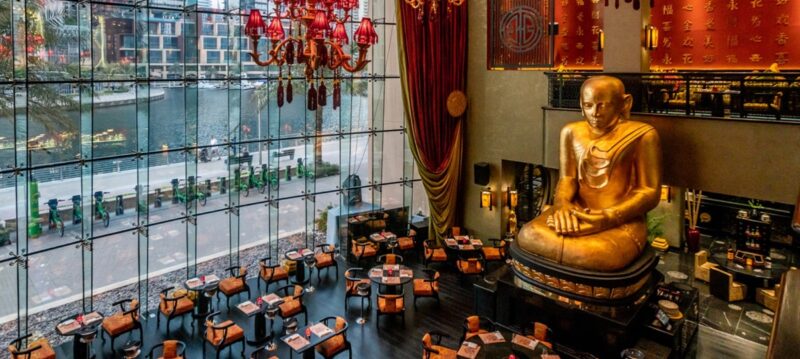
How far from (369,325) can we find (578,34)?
10.2 m

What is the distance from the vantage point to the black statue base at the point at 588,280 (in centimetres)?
819

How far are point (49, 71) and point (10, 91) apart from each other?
658 millimetres

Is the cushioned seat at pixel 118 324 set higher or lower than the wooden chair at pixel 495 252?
lower

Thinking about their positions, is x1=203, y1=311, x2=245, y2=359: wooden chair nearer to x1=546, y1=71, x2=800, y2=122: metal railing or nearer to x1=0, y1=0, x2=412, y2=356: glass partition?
x1=0, y1=0, x2=412, y2=356: glass partition

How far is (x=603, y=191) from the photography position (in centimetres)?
927

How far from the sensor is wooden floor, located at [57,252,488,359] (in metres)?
8.97

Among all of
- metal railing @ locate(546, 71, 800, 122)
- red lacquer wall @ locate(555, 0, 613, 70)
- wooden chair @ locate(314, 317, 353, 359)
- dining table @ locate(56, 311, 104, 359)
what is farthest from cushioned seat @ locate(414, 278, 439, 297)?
red lacquer wall @ locate(555, 0, 613, 70)

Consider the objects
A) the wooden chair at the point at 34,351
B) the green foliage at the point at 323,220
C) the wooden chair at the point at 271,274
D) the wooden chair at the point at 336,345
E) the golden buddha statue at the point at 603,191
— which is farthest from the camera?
the green foliage at the point at 323,220

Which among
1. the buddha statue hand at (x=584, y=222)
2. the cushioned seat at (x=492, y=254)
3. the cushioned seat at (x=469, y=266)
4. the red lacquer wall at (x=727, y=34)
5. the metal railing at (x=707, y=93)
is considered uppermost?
the red lacquer wall at (x=727, y=34)

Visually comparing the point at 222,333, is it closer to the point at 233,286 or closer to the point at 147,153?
the point at 233,286

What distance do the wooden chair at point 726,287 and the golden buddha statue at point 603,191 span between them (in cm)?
311

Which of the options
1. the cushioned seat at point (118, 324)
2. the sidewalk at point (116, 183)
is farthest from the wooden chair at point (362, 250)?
the cushioned seat at point (118, 324)

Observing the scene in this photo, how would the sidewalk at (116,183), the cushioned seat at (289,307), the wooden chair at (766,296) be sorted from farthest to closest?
1. the wooden chair at (766,296)
2. the cushioned seat at (289,307)
3. the sidewalk at (116,183)

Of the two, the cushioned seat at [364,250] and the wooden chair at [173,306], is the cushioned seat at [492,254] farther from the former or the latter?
the wooden chair at [173,306]
